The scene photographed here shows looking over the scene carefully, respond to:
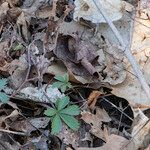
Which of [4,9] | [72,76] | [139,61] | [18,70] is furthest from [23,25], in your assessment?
[139,61]

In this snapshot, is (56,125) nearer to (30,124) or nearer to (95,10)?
(30,124)

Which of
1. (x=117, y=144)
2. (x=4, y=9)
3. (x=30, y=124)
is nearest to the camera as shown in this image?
(x=117, y=144)

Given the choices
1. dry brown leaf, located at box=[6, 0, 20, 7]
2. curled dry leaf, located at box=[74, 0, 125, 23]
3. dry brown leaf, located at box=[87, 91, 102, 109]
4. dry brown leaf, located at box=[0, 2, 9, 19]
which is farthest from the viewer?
dry brown leaf, located at box=[6, 0, 20, 7]

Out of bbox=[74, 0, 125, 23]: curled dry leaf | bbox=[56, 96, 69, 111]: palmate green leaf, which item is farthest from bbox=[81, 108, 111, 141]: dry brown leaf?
bbox=[74, 0, 125, 23]: curled dry leaf

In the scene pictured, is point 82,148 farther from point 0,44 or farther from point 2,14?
point 2,14

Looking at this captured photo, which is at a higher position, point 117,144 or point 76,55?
point 76,55

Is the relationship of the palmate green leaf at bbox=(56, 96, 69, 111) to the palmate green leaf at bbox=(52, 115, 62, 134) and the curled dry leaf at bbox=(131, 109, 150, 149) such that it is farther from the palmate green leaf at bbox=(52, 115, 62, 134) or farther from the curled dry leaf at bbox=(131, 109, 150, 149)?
the curled dry leaf at bbox=(131, 109, 150, 149)

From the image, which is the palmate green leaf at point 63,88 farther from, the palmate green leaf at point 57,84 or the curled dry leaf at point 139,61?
the curled dry leaf at point 139,61
